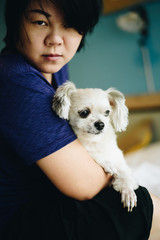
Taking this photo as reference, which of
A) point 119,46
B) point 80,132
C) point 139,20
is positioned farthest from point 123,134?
point 80,132

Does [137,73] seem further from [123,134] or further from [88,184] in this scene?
[88,184]

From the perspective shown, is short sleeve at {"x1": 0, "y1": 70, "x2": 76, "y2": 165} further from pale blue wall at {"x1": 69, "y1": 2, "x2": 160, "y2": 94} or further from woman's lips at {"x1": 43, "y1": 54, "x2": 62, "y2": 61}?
pale blue wall at {"x1": 69, "y1": 2, "x2": 160, "y2": 94}

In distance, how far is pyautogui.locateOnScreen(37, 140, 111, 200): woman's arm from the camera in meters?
0.65

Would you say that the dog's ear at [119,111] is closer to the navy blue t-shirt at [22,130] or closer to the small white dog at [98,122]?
the small white dog at [98,122]

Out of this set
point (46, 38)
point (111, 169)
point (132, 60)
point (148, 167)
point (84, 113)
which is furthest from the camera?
point (132, 60)

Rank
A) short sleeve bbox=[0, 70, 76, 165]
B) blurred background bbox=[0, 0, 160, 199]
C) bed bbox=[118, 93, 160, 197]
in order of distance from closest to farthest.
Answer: short sleeve bbox=[0, 70, 76, 165], bed bbox=[118, 93, 160, 197], blurred background bbox=[0, 0, 160, 199]

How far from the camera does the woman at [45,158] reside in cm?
63

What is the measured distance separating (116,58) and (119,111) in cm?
181

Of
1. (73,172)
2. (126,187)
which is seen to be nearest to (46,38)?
(73,172)

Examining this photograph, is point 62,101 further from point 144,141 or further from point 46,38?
point 144,141

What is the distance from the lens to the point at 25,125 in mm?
627

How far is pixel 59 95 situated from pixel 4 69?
0.81 ft

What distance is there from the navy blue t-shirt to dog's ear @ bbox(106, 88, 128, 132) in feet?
1.36

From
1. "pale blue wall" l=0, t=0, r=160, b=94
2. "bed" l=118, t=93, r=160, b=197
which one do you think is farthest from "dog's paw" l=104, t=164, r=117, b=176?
"pale blue wall" l=0, t=0, r=160, b=94
